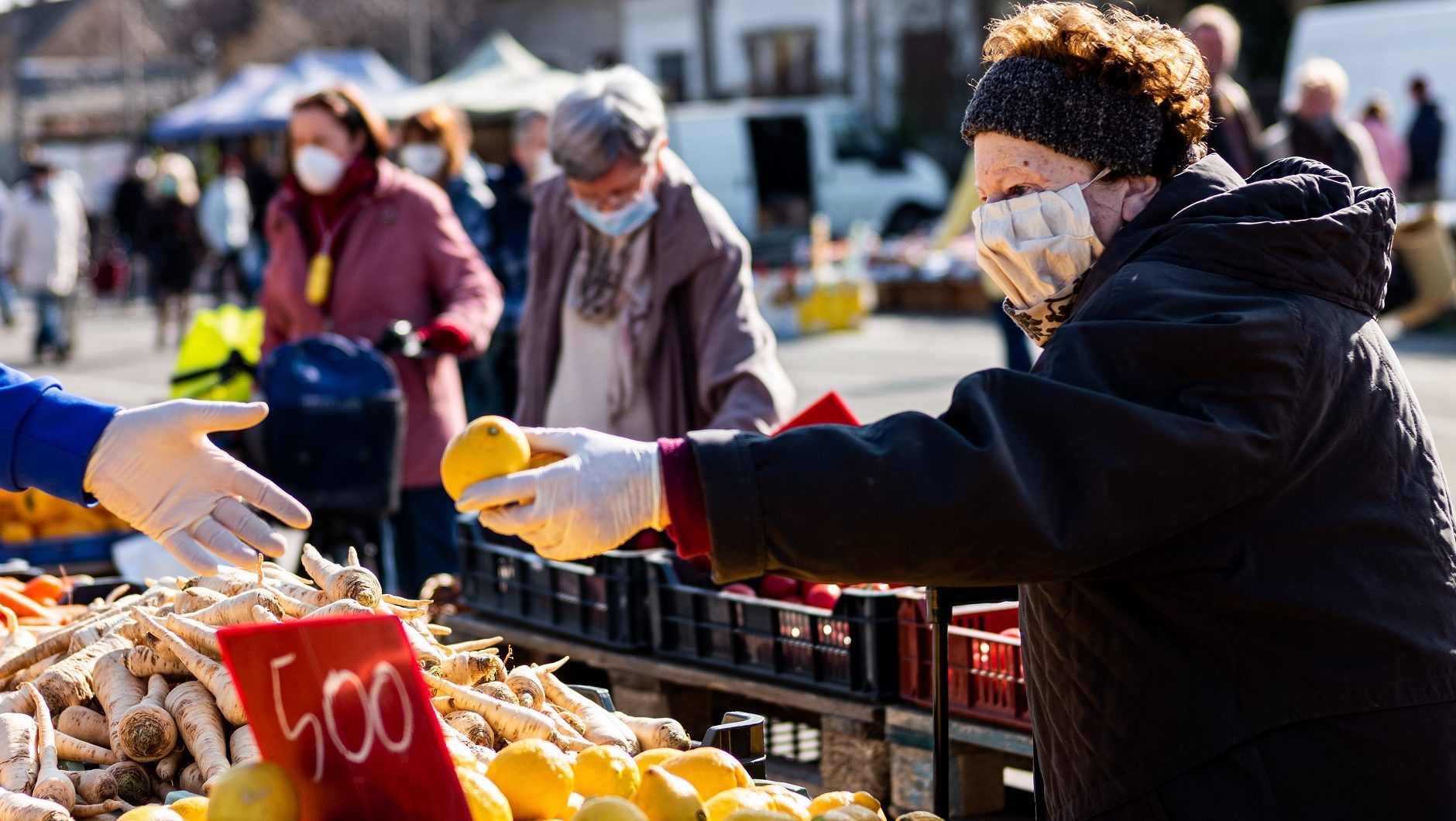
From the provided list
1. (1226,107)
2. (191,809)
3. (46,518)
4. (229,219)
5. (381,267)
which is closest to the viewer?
(191,809)

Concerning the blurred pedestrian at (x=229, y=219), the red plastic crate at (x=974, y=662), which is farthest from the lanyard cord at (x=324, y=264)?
the blurred pedestrian at (x=229, y=219)

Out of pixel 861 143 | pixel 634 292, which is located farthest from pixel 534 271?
pixel 861 143

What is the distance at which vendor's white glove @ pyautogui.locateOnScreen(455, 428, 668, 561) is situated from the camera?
1.82 metres

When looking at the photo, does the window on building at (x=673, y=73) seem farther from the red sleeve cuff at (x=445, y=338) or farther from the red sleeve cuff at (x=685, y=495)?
the red sleeve cuff at (x=685, y=495)

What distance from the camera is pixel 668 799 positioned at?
6.81 feet

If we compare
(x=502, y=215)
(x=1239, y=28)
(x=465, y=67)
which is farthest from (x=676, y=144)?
(x=502, y=215)

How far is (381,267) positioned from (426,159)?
2.51 metres

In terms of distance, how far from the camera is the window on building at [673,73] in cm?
3294

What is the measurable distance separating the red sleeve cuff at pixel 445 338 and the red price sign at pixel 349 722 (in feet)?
10.4

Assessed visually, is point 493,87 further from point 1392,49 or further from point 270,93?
point 1392,49

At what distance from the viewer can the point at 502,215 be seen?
7840mm

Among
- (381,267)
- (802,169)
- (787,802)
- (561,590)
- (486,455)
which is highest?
(486,455)

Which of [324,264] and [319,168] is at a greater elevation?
[319,168]

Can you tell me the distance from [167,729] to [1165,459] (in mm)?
1623
